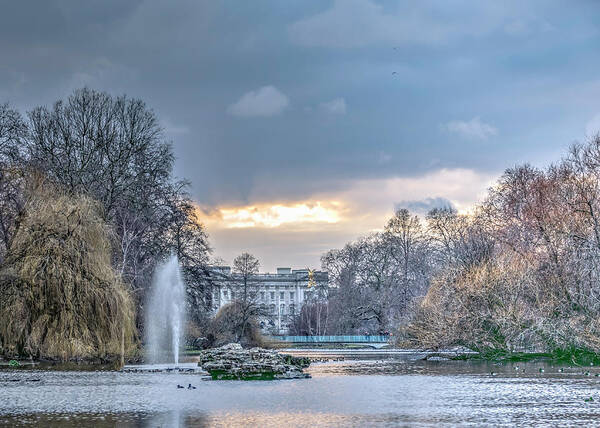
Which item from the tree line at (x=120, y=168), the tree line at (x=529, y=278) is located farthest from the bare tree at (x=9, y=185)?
the tree line at (x=529, y=278)

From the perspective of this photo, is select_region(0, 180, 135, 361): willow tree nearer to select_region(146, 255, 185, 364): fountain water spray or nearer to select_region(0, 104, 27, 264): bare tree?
select_region(0, 104, 27, 264): bare tree

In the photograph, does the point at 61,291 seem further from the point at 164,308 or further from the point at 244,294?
the point at 244,294

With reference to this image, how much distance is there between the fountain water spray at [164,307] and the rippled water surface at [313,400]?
17.9m

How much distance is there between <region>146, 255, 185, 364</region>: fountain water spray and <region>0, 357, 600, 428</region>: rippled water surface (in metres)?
17.9

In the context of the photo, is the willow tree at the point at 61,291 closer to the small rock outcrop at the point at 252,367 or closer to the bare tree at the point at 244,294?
the small rock outcrop at the point at 252,367

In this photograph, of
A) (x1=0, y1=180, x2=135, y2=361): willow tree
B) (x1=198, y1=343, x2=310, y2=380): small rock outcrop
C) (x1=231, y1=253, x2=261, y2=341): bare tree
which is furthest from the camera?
(x1=231, y1=253, x2=261, y2=341): bare tree

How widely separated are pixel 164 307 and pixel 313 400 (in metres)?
32.1

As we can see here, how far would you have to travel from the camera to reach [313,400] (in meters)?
21.2

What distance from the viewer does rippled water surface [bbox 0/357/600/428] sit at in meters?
16.8

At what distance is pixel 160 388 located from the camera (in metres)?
25.5

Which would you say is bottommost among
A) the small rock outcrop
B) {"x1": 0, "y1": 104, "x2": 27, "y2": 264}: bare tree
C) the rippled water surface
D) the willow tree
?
the rippled water surface

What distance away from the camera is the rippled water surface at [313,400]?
16.8 meters

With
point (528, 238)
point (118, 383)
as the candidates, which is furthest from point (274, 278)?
point (118, 383)

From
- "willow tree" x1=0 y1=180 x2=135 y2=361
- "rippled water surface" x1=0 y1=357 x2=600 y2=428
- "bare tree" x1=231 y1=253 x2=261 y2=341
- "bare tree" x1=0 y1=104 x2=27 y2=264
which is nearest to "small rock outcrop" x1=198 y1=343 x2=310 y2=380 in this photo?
"rippled water surface" x1=0 y1=357 x2=600 y2=428
